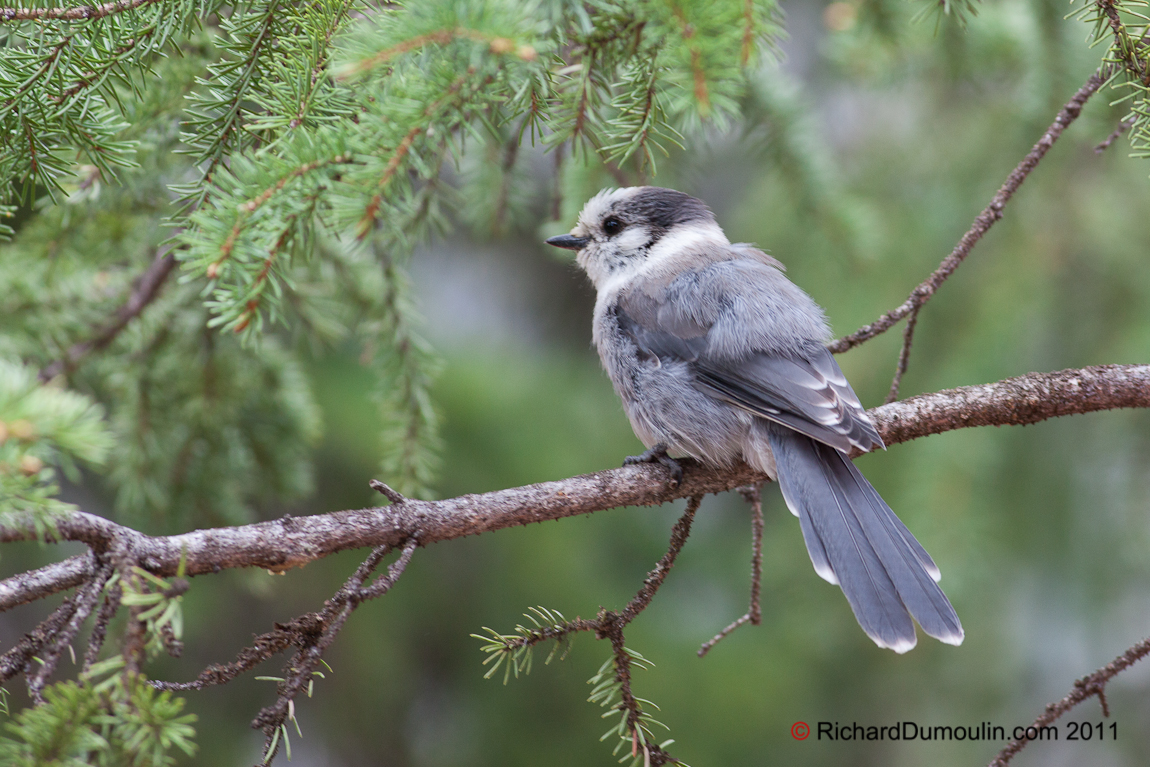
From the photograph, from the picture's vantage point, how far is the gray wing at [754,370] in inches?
84.4

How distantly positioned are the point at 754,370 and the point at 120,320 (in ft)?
6.20

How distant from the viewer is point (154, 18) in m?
1.43

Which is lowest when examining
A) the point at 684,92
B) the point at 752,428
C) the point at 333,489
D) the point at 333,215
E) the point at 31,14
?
the point at 333,215

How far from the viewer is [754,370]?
2.40 metres

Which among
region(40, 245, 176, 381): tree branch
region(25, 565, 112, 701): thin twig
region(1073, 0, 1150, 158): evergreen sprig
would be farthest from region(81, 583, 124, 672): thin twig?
region(1073, 0, 1150, 158): evergreen sprig

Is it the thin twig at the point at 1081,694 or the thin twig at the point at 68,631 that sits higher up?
the thin twig at the point at 1081,694

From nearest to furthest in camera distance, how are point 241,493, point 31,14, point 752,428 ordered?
point 31,14, point 752,428, point 241,493

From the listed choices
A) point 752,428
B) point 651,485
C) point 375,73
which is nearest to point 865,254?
point 752,428

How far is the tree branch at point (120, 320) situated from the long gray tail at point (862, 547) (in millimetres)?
1837

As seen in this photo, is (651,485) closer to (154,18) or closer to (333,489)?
(154,18)

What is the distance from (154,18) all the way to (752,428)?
5.68 feet

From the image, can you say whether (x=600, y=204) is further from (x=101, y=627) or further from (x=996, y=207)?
(x=101, y=627)

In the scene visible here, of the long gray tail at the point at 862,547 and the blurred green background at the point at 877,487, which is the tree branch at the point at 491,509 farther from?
the blurred green background at the point at 877,487

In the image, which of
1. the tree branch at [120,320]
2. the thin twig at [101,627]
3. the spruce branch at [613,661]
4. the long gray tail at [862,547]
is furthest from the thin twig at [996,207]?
the tree branch at [120,320]
